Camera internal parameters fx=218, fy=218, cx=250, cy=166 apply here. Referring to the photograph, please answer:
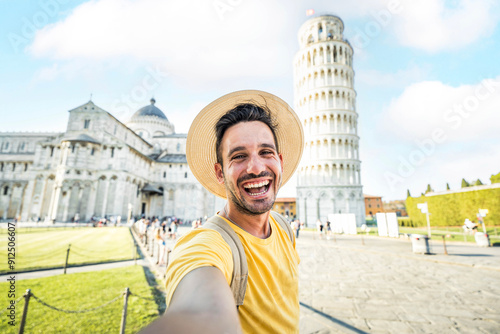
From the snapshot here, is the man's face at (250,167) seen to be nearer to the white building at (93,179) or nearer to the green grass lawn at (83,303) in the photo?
the green grass lawn at (83,303)

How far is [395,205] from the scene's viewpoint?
6412cm

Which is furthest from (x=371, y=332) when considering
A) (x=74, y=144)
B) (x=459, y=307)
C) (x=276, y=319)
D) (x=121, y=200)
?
(x=74, y=144)

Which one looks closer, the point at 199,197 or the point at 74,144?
the point at 74,144

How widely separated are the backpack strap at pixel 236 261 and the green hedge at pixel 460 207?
2845cm

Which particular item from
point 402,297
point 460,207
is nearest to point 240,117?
point 402,297

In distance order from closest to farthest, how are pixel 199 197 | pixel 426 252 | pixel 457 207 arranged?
pixel 426 252
pixel 457 207
pixel 199 197

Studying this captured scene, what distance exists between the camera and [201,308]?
0.65 meters

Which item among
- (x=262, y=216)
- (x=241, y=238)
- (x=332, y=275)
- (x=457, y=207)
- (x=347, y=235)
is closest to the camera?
(x=241, y=238)

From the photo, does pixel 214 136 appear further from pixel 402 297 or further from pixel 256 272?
pixel 402 297

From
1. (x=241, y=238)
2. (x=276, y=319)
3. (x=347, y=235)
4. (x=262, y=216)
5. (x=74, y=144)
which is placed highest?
(x=74, y=144)

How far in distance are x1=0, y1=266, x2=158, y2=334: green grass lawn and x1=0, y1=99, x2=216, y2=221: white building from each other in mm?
21558

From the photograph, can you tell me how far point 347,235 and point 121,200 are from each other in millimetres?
28768

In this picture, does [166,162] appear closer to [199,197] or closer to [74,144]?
[199,197]

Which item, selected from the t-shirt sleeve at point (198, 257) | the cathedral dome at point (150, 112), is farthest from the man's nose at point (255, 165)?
the cathedral dome at point (150, 112)
